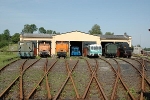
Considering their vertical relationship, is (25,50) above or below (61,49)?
below

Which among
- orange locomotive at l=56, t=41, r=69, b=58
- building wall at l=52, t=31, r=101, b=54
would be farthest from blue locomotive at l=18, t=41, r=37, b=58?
building wall at l=52, t=31, r=101, b=54

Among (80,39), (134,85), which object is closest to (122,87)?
(134,85)

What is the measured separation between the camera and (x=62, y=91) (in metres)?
9.91

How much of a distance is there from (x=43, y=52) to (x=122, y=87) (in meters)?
23.5

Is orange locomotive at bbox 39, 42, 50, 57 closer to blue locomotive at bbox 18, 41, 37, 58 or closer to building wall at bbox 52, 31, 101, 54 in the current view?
blue locomotive at bbox 18, 41, 37, 58

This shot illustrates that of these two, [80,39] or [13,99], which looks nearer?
[13,99]

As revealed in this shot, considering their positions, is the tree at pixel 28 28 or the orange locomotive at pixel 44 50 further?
the tree at pixel 28 28

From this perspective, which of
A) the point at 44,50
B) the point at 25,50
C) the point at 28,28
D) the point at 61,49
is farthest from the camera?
the point at 28,28

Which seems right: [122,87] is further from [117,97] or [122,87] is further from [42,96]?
[42,96]

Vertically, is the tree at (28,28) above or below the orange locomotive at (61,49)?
above

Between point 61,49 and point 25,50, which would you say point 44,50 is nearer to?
point 61,49

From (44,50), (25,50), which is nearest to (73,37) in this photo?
(44,50)

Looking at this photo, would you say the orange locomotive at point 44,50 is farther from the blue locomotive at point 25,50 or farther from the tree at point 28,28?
the tree at point 28,28

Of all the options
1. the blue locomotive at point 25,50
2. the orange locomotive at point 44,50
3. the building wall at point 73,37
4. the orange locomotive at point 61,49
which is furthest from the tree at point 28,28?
the blue locomotive at point 25,50
